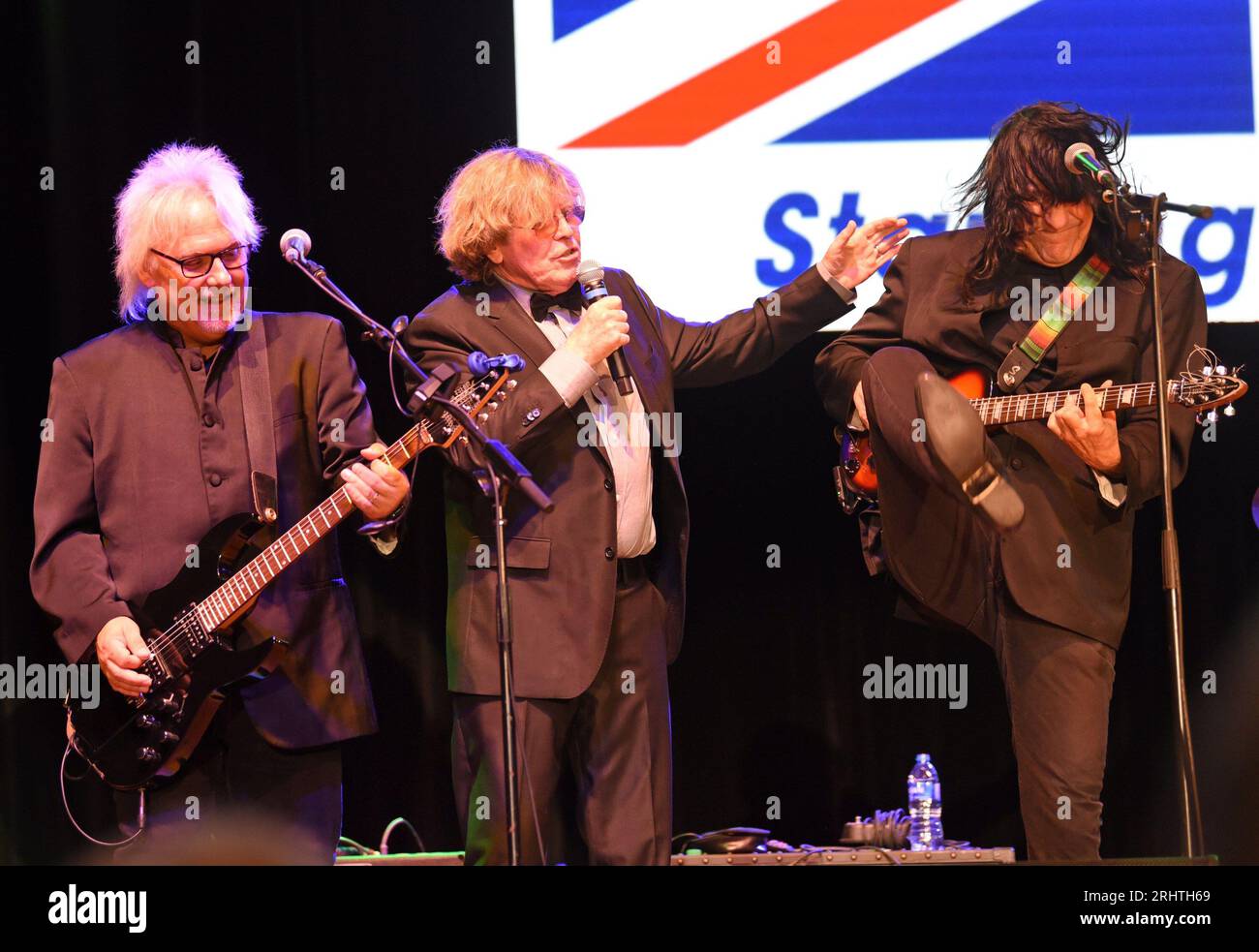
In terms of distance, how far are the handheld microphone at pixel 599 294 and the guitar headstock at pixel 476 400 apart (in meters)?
0.23

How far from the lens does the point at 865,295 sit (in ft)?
16.1

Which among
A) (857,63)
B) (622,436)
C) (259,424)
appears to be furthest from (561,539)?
(857,63)

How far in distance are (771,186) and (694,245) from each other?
0.98 ft

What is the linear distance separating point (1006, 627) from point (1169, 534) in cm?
56

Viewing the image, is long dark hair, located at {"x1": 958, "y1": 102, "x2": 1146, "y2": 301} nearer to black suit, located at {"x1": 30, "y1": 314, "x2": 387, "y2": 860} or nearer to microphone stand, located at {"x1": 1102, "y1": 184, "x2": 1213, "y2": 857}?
microphone stand, located at {"x1": 1102, "y1": 184, "x2": 1213, "y2": 857}

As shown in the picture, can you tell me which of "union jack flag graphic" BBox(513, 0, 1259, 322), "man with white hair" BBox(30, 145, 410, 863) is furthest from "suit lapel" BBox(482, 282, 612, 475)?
"union jack flag graphic" BBox(513, 0, 1259, 322)

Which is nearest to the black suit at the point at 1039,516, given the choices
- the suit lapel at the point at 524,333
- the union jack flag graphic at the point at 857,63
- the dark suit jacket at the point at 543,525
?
the dark suit jacket at the point at 543,525

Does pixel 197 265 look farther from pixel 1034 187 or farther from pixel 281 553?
pixel 1034 187

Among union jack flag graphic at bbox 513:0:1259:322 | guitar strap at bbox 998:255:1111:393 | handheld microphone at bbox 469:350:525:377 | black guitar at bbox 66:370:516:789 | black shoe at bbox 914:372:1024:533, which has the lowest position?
black guitar at bbox 66:370:516:789

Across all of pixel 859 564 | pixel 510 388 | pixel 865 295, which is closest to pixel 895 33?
pixel 865 295

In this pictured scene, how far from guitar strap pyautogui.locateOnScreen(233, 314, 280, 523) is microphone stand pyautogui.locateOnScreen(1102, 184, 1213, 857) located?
1976 mm

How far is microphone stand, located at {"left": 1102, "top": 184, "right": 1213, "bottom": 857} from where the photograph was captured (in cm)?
321

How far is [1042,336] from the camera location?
12.9 ft
